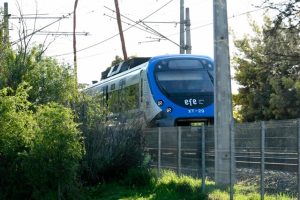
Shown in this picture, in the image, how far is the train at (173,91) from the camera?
72.8ft

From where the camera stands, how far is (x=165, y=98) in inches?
880

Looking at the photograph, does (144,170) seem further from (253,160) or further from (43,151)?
(253,160)

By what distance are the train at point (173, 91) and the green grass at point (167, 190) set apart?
4269 mm

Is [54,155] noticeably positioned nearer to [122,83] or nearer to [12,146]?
[12,146]

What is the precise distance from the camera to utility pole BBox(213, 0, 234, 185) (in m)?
14.5

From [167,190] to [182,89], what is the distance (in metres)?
7.86

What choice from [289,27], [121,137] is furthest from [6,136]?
[289,27]

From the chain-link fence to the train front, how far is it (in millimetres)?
4470

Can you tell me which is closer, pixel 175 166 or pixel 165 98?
pixel 175 166

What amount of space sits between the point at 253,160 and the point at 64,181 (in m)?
4.42

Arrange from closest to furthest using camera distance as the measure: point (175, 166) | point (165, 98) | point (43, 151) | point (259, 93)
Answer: point (43, 151) → point (175, 166) → point (165, 98) → point (259, 93)

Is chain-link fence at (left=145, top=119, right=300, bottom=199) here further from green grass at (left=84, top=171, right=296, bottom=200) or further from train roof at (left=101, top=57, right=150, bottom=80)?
train roof at (left=101, top=57, right=150, bottom=80)

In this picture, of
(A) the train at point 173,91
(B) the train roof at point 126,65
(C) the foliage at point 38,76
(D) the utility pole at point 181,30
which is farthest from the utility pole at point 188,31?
(C) the foliage at point 38,76

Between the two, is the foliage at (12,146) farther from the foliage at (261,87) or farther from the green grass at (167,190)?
the foliage at (261,87)
